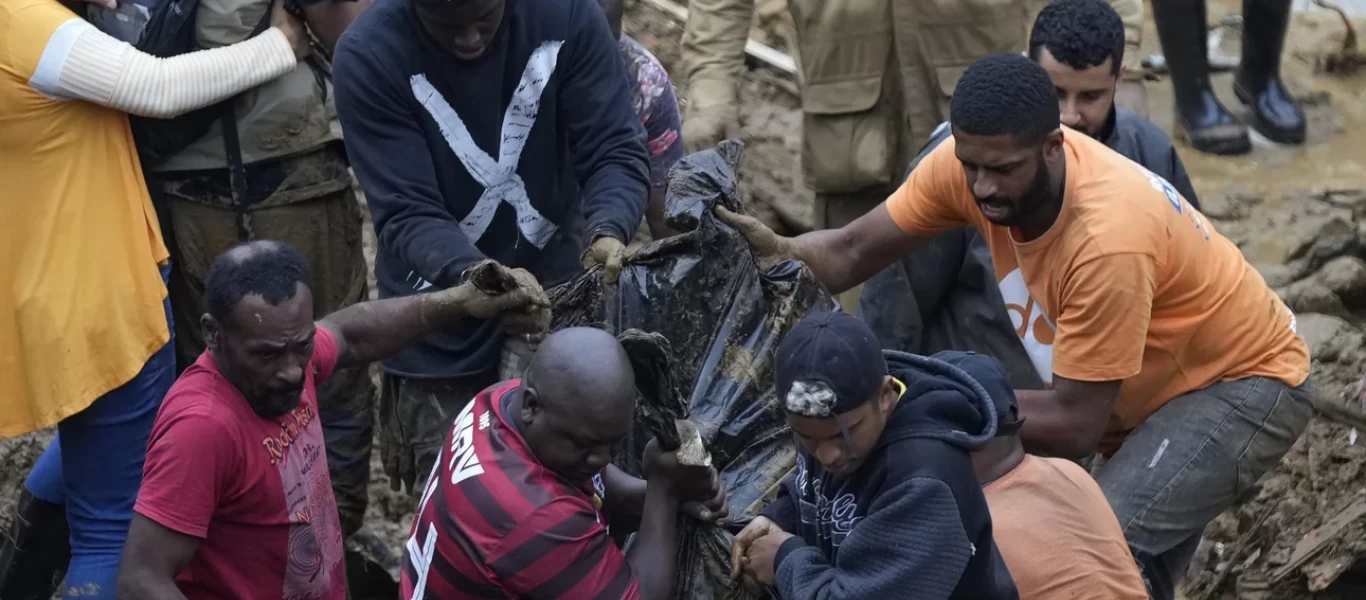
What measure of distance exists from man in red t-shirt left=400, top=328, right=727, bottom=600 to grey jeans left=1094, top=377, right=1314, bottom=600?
1.04 m

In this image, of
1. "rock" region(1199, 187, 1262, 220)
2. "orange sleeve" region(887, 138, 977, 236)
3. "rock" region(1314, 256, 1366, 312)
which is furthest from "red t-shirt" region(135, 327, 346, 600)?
"rock" region(1199, 187, 1262, 220)

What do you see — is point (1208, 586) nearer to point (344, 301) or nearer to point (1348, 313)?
point (1348, 313)

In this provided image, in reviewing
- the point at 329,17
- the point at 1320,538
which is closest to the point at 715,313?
the point at 329,17

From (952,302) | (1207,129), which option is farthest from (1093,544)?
(1207,129)

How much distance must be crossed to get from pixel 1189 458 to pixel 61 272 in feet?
7.90

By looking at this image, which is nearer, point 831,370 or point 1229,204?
point 831,370

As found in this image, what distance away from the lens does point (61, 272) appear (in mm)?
3279

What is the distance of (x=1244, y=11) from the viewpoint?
6332mm

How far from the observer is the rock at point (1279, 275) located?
17.2ft

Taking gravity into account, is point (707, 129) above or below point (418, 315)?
below

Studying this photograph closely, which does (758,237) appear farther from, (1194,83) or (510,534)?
(1194,83)

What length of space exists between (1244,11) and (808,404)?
4.87 metres

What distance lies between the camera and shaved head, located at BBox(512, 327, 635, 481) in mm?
2309

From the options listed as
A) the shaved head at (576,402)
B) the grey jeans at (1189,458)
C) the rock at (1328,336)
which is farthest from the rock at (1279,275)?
the shaved head at (576,402)
